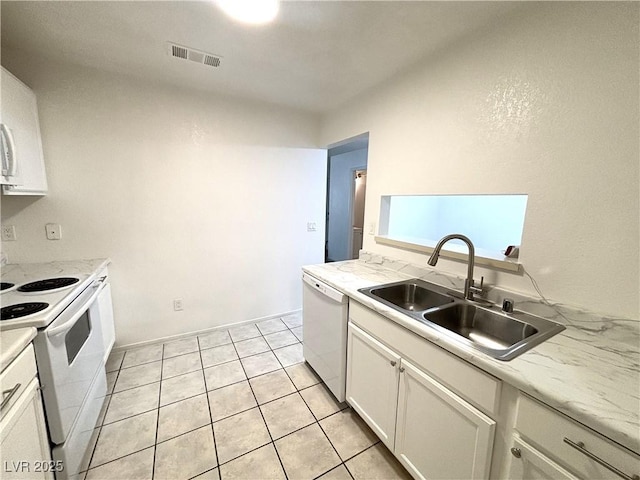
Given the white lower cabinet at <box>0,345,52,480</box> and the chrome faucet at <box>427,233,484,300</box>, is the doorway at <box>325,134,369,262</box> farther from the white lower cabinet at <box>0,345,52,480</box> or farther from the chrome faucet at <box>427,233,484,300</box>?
the white lower cabinet at <box>0,345,52,480</box>

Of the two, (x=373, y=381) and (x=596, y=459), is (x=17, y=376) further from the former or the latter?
(x=596, y=459)

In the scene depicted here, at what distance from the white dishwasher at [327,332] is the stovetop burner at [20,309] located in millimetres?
1436

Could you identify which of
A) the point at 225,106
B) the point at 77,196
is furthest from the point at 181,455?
the point at 225,106

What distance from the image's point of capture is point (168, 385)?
1.97 metres

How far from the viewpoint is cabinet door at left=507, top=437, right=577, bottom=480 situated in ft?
2.52

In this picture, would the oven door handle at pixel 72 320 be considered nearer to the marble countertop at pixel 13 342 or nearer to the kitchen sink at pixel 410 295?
the marble countertop at pixel 13 342

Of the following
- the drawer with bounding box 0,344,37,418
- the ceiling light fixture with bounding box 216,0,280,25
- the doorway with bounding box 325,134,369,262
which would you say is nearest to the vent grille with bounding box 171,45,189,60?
the ceiling light fixture with bounding box 216,0,280,25

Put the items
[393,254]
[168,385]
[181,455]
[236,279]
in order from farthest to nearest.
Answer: [236,279]
[393,254]
[168,385]
[181,455]

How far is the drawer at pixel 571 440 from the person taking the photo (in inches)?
25.7

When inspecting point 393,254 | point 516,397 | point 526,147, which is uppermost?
point 526,147

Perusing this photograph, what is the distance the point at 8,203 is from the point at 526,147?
3.37 meters

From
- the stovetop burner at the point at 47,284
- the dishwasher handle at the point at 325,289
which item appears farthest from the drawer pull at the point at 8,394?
the dishwasher handle at the point at 325,289

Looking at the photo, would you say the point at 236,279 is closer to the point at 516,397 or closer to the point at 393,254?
the point at 393,254

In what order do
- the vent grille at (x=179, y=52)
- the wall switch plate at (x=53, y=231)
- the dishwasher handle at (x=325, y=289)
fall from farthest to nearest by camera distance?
1. the wall switch plate at (x=53, y=231)
2. the vent grille at (x=179, y=52)
3. the dishwasher handle at (x=325, y=289)
